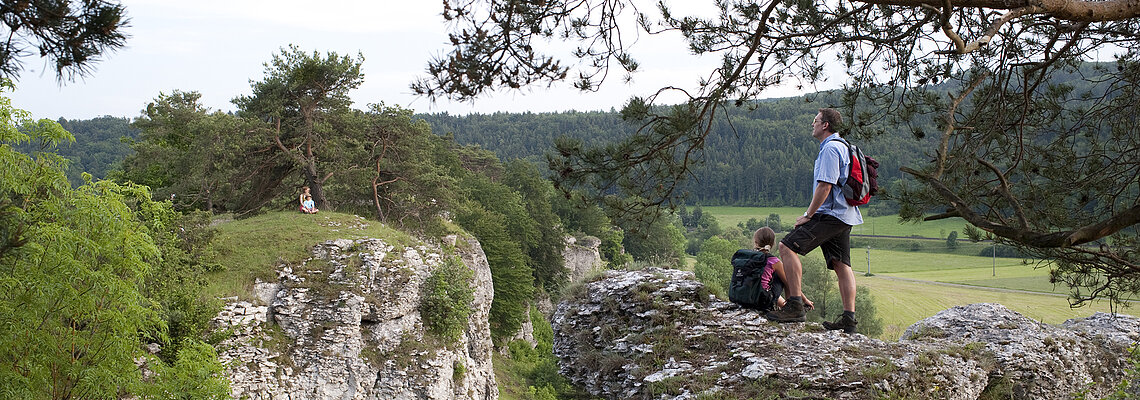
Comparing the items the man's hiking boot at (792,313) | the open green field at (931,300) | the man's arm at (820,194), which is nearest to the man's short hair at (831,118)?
the man's arm at (820,194)

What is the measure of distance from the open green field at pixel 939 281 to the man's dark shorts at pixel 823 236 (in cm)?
1838

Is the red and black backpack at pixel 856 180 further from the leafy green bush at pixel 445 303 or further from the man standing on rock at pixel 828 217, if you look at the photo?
the leafy green bush at pixel 445 303

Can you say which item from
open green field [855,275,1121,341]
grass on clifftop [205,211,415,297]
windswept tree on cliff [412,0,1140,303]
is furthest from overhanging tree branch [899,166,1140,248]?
open green field [855,275,1121,341]

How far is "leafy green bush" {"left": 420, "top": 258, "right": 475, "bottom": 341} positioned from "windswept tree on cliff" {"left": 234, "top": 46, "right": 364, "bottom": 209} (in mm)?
6445

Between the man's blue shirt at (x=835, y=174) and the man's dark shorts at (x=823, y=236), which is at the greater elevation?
the man's blue shirt at (x=835, y=174)

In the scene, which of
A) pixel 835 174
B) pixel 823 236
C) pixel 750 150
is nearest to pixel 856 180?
pixel 835 174

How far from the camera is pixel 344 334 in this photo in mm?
15523

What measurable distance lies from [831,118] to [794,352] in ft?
7.11

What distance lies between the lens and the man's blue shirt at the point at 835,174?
4.96 meters

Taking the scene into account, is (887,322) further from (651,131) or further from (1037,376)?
(651,131)

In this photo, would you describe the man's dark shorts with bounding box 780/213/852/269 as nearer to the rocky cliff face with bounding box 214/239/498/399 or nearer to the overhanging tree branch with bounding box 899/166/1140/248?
the overhanging tree branch with bounding box 899/166/1140/248

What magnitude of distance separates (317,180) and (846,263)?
63.8ft

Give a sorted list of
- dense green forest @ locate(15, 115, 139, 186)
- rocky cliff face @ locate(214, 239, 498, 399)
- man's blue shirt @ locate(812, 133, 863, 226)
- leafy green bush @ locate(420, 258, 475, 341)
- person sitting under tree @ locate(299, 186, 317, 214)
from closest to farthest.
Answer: man's blue shirt @ locate(812, 133, 863, 226), rocky cliff face @ locate(214, 239, 498, 399), leafy green bush @ locate(420, 258, 475, 341), person sitting under tree @ locate(299, 186, 317, 214), dense green forest @ locate(15, 115, 139, 186)

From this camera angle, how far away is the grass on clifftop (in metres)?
14.6
